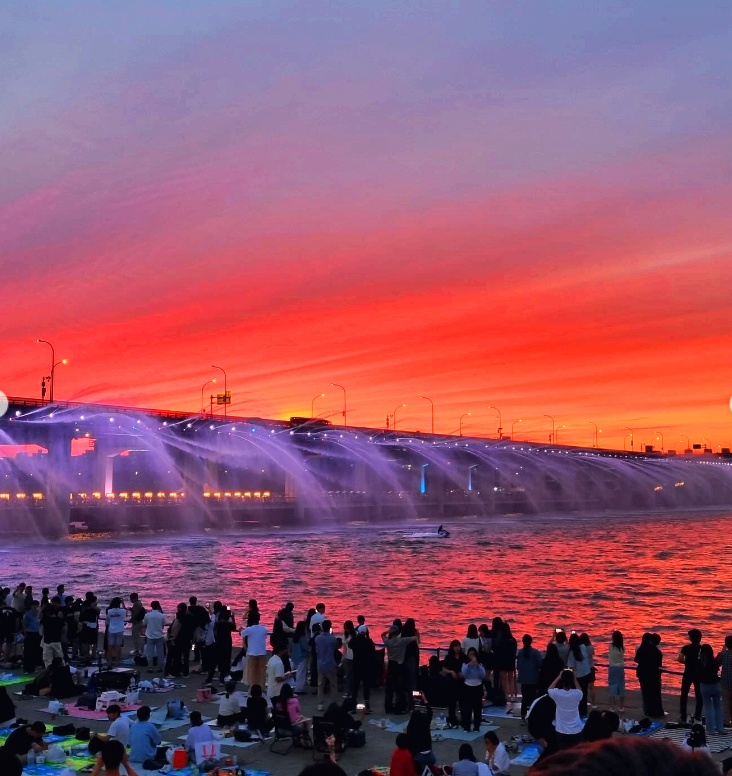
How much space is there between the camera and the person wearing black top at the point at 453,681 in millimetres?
15578

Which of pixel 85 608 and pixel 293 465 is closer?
pixel 85 608

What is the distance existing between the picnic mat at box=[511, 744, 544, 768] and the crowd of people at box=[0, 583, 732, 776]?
537 millimetres

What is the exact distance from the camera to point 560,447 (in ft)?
A: 607

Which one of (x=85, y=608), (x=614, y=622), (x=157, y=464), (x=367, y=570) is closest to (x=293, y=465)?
(x=157, y=464)

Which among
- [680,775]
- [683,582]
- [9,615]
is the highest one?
[680,775]

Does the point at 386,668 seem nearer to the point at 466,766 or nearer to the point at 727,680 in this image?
the point at 727,680

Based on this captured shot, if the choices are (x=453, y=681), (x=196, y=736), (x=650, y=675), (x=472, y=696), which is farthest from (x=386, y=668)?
(x=196, y=736)

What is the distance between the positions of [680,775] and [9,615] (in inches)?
878

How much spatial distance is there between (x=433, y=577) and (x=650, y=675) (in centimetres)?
4050

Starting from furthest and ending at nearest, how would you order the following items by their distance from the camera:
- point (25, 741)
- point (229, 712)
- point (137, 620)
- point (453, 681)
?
point (137, 620), point (229, 712), point (453, 681), point (25, 741)

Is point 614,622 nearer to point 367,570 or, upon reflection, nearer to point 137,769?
point 367,570

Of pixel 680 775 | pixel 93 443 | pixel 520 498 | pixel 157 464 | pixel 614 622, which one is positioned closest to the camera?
pixel 680 775

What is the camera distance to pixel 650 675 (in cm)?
1588

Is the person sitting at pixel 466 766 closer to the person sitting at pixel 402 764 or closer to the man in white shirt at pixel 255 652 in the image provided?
the person sitting at pixel 402 764
